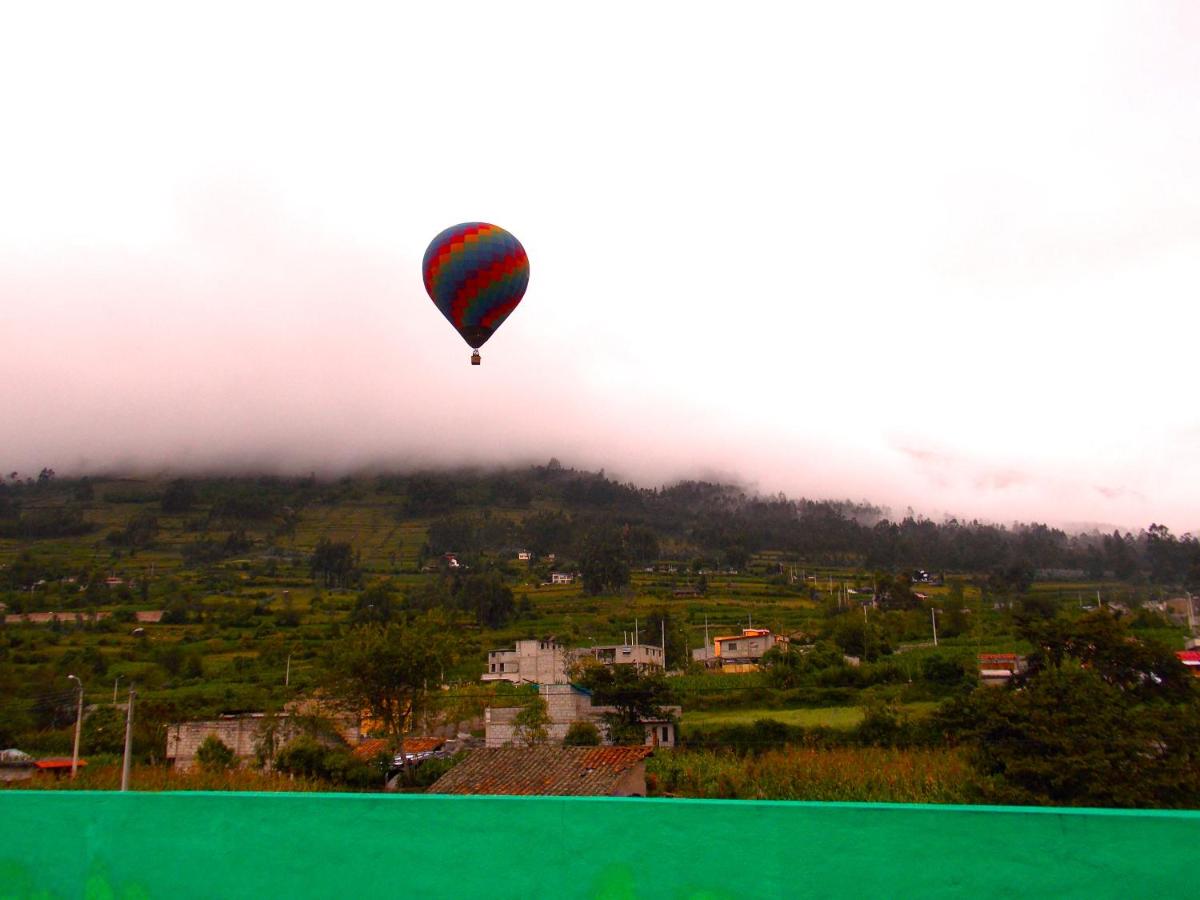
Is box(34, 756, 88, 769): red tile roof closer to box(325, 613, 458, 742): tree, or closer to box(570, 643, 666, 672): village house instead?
box(325, 613, 458, 742): tree

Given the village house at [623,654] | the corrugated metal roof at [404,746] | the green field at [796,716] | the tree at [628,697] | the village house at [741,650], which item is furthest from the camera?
the village house at [741,650]

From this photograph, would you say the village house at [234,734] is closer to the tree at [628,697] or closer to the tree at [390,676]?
the tree at [390,676]

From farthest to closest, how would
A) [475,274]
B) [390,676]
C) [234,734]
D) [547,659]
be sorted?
1. [547,659]
2. [390,676]
3. [234,734]
4. [475,274]

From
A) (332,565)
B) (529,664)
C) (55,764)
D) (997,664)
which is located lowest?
(55,764)

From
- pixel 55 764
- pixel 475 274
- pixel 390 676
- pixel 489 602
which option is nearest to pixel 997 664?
pixel 390 676

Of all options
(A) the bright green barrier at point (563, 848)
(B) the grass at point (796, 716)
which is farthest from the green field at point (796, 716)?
(A) the bright green barrier at point (563, 848)

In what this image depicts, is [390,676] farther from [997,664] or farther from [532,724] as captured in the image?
[997,664]
